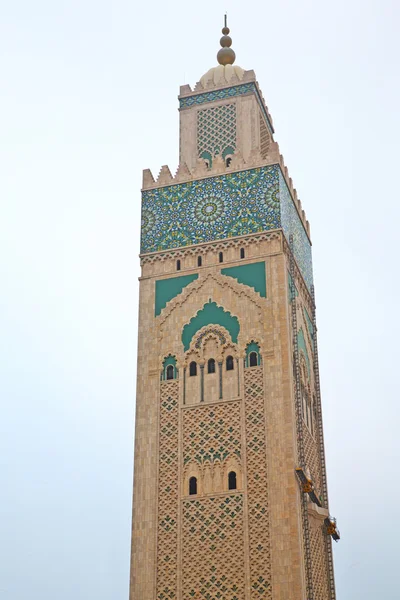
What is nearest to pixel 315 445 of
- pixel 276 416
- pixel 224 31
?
pixel 276 416

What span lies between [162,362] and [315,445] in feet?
8.83

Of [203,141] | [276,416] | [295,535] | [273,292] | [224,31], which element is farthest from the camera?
[224,31]

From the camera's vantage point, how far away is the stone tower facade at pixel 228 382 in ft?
40.5

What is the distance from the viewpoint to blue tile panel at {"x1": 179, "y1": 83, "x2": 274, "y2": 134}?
1600cm

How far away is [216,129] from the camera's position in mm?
15883

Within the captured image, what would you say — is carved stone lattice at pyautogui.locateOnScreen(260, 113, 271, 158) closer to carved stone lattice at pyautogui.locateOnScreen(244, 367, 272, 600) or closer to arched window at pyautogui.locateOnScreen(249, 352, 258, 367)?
arched window at pyautogui.locateOnScreen(249, 352, 258, 367)

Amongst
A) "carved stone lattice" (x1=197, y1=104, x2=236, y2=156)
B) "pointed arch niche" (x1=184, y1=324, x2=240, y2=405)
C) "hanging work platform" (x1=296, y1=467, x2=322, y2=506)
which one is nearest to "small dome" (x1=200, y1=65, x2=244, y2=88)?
"carved stone lattice" (x1=197, y1=104, x2=236, y2=156)

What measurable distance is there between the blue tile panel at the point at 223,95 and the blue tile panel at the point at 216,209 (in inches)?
76.9

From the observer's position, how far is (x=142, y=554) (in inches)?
499

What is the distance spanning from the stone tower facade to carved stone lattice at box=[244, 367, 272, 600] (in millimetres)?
15

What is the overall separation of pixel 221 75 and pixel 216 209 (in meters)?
3.15

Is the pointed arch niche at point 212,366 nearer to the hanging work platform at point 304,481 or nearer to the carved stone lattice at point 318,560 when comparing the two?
the hanging work platform at point 304,481

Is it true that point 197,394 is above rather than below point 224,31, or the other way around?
below

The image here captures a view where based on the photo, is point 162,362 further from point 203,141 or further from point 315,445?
point 203,141
